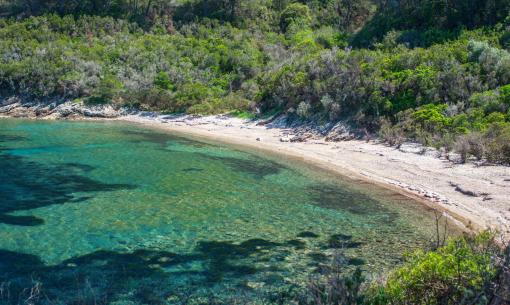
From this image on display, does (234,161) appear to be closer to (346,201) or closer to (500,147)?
(346,201)

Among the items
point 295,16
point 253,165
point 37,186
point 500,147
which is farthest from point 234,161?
point 295,16

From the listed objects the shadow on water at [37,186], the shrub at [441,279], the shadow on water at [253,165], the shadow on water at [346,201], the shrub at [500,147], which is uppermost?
the shrub at [441,279]

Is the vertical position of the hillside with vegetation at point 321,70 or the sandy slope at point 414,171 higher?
the hillside with vegetation at point 321,70

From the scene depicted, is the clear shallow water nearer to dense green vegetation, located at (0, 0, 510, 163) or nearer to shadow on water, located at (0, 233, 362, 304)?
shadow on water, located at (0, 233, 362, 304)

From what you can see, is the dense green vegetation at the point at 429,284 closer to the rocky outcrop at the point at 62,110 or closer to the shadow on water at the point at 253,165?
the shadow on water at the point at 253,165

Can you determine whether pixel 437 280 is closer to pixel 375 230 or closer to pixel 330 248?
pixel 330 248

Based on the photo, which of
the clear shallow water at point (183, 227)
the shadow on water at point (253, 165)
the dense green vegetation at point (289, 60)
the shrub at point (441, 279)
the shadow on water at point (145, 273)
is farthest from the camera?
the dense green vegetation at point (289, 60)

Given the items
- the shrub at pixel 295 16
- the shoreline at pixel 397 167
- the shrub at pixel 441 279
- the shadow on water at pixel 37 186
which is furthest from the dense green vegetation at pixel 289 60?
the shadow on water at pixel 37 186
